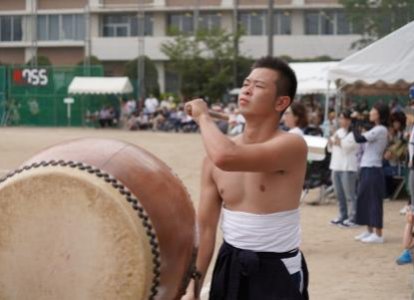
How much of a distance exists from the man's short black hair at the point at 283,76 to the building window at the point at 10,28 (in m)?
55.0

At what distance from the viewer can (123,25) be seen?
63.0 m

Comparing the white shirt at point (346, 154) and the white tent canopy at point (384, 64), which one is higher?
the white tent canopy at point (384, 64)

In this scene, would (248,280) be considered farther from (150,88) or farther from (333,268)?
(150,88)

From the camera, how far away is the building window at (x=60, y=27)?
5916 centimetres

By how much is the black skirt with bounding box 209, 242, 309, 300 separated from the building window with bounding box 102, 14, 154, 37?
2349 inches

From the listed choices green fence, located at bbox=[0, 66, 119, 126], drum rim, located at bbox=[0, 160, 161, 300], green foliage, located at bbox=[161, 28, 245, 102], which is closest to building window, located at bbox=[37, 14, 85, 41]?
green foliage, located at bbox=[161, 28, 245, 102]

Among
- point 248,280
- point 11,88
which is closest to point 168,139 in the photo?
point 11,88

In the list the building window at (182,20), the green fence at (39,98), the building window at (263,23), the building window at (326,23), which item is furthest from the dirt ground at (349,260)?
the building window at (182,20)

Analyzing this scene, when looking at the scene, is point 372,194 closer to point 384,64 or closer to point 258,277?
point 384,64

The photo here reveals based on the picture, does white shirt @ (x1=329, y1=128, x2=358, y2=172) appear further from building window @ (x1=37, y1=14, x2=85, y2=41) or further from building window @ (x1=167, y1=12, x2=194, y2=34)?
building window @ (x1=167, y1=12, x2=194, y2=34)

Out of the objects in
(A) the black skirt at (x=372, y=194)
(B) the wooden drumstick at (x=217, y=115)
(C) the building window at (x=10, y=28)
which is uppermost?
(C) the building window at (x=10, y=28)

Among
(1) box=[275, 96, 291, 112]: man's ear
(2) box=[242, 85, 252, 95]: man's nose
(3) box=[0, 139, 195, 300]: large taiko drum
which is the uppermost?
Result: (2) box=[242, 85, 252, 95]: man's nose

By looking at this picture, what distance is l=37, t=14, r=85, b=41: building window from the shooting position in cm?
5916

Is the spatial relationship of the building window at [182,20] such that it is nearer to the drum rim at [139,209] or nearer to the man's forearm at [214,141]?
the man's forearm at [214,141]
